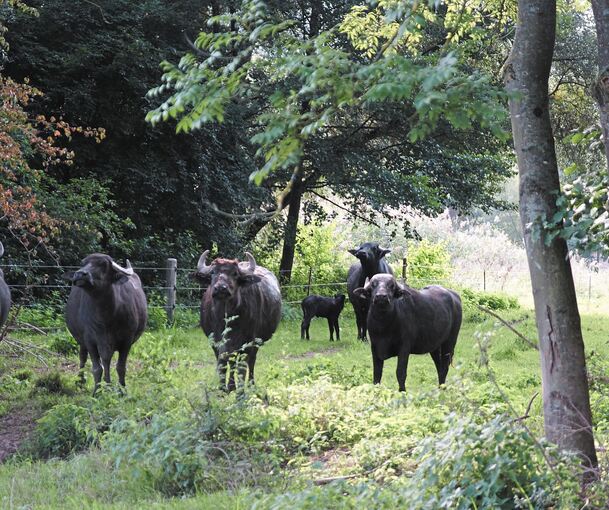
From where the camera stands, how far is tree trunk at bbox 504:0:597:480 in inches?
230

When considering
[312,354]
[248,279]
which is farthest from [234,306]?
[312,354]

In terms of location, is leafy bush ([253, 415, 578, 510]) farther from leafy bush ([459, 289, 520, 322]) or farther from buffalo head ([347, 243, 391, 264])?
leafy bush ([459, 289, 520, 322])

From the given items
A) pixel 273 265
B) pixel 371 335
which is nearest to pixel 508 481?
pixel 371 335

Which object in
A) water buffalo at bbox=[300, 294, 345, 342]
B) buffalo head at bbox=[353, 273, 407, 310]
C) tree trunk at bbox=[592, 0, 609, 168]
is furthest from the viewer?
water buffalo at bbox=[300, 294, 345, 342]

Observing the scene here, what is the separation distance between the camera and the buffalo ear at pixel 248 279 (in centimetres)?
1054

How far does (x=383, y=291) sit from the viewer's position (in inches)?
406

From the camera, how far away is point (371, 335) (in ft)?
→ 34.9

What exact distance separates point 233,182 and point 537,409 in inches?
556

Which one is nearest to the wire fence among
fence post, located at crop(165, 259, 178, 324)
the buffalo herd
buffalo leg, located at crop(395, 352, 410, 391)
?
fence post, located at crop(165, 259, 178, 324)

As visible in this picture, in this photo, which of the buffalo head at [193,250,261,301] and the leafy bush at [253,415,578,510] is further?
the buffalo head at [193,250,261,301]

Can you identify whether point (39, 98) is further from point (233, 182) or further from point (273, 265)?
point (273, 265)

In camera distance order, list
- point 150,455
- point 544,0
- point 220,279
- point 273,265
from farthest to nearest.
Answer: point 273,265
point 220,279
point 150,455
point 544,0

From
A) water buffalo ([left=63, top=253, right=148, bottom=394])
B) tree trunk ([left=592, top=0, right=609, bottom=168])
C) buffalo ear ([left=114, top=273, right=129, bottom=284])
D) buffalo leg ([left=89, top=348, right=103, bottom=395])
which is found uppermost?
tree trunk ([left=592, top=0, right=609, bottom=168])

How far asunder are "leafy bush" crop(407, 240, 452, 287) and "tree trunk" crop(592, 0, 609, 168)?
69.4 ft
